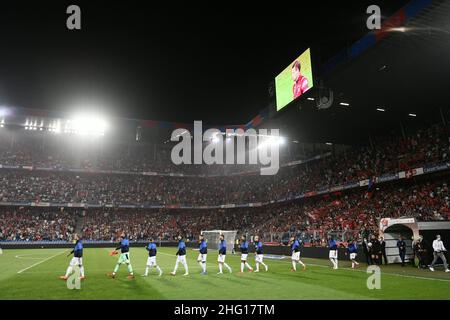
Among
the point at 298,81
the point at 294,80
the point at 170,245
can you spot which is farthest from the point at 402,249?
the point at 170,245

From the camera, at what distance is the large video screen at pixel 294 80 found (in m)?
28.2

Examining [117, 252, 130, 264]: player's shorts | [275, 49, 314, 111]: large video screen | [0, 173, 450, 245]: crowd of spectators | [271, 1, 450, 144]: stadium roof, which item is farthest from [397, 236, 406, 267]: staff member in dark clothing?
[117, 252, 130, 264]: player's shorts

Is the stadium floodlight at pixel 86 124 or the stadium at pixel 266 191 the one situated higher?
the stadium floodlight at pixel 86 124

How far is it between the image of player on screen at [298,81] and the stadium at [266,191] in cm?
16

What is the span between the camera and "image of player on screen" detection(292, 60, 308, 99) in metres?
28.6

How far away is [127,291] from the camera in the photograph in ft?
46.0

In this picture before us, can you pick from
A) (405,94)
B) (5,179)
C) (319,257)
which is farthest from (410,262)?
(5,179)

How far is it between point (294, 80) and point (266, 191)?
31373 millimetres

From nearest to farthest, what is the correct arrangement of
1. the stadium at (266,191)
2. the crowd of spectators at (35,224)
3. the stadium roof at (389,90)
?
the stadium at (266,191)
the stadium roof at (389,90)
the crowd of spectators at (35,224)

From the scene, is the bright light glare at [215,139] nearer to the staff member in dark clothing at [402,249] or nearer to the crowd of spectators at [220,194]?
the crowd of spectators at [220,194]

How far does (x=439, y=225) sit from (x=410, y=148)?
49.3 feet

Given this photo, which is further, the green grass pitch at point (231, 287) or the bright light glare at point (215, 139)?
the bright light glare at point (215, 139)

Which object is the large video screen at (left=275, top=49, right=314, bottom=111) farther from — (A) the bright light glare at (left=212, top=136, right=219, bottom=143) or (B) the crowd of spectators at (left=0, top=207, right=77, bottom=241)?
(B) the crowd of spectators at (left=0, top=207, right=77, bottom=241)

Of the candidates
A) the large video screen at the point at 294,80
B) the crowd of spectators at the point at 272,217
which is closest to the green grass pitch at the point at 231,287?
the crowd of spectators at the point at 272,217
